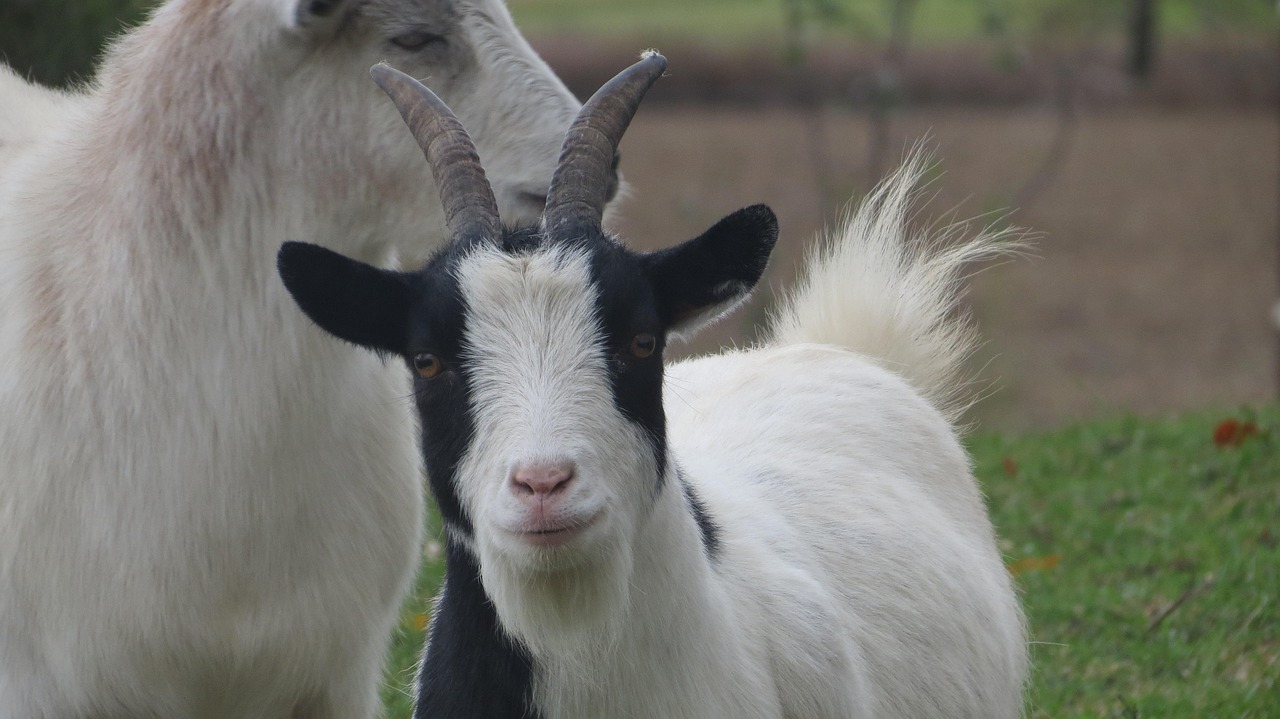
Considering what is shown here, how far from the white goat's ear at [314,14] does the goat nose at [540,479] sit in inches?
52.8

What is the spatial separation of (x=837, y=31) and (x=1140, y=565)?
15.5 m

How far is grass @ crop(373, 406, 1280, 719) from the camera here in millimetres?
5418

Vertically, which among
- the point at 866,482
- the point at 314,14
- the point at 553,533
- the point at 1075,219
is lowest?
the point at 1075,219

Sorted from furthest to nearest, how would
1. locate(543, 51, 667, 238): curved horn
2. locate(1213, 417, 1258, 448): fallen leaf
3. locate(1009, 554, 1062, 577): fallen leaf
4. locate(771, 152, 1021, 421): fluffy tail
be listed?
1. locate(1213, 417, 1258, 448): fallen leaf
2. locate(1009, 554, 1062, 577): fallen leaf
3. locate(771, 152, 1021, 421): fluffy tail
4. locate(543, 51, 667, 238): curved horn

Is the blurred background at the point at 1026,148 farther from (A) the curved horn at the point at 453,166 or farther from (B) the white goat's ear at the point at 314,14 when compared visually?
(A) the curved horn at the point at 453,166

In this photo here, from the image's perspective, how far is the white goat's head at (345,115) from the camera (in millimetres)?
3752

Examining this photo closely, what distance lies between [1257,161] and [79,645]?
20.6 metres

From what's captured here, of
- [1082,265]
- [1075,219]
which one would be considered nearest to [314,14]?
[1082,265]

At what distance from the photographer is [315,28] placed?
3719 millimetres

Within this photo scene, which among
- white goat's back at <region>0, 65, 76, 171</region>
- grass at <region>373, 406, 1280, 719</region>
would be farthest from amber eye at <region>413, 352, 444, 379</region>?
grass at <region>373, 406, 1280, 719</region>

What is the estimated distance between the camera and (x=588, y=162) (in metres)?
3.45

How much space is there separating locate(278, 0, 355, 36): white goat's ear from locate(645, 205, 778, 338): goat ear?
0.99 m

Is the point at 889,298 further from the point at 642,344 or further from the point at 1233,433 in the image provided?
the point at 1233,433

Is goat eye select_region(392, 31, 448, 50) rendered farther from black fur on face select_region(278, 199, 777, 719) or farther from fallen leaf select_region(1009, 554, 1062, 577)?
fallen leaf select_region(1009, 554, 1062, 577)
